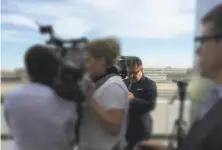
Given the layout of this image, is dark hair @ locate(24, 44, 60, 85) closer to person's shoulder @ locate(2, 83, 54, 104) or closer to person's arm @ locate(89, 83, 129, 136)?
person's shoulder @ locate(2, 83, 54, 104)

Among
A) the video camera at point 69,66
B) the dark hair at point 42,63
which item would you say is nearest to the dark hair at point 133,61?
the video camera at point 69,66

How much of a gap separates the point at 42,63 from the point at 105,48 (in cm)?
31

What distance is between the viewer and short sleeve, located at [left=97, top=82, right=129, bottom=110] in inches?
63.1

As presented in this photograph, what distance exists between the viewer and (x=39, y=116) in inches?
57.4

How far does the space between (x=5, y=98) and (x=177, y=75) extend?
3.27 ft

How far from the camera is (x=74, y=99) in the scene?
1.46m

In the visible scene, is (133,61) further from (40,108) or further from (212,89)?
(212,89)

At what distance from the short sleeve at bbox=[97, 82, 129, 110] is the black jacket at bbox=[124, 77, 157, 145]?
0.24m

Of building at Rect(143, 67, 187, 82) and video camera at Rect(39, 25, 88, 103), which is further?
building at Rect(143, 67, 187, 82)

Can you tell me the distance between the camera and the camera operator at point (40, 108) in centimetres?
146

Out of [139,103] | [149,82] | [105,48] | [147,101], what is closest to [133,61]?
[149,82]

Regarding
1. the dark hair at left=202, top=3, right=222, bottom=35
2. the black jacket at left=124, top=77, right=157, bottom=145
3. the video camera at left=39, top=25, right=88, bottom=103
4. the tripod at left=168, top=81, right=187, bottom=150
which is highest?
the dark hair at left=202, top=3, right=222, bottom=35

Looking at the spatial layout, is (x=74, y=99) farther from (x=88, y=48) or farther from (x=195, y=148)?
(x=195, y=148)

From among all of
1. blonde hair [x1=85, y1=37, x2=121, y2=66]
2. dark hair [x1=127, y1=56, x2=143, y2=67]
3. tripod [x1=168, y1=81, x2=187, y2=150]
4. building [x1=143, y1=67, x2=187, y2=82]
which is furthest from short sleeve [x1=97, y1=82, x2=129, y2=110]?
dark hair [x1=127, y1=56, x2=143, y2=67]
